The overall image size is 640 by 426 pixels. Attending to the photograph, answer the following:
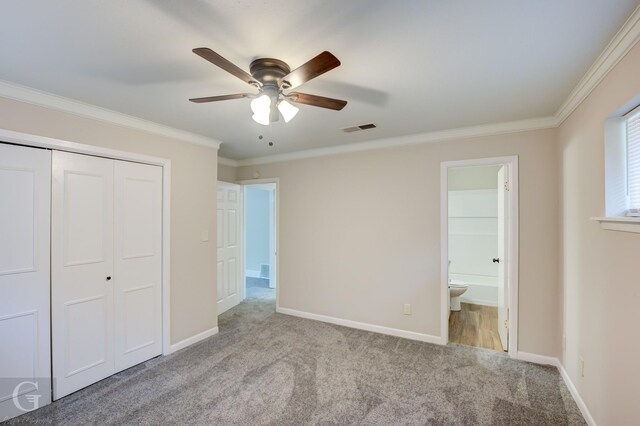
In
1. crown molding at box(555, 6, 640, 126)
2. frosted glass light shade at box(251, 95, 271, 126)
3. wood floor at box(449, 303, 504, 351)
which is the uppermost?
crown molding at box(555, 6, 640, 126)

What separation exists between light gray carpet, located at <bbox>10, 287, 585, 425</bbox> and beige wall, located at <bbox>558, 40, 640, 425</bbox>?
0.43m

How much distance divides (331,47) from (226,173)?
3.36 m

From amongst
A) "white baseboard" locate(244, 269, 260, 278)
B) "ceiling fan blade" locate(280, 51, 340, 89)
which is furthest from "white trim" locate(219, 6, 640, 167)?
"white baseboard" locate(244, 269, 260, 278)

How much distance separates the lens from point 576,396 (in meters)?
2.16

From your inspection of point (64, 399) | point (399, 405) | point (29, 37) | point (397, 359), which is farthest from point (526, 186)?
point (64, 399)

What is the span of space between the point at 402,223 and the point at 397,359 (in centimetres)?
147

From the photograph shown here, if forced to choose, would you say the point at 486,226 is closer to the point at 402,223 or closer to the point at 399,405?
the point at 402,223

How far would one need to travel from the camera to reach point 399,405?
2143mm

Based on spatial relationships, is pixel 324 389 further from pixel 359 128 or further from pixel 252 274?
pixel 252 274

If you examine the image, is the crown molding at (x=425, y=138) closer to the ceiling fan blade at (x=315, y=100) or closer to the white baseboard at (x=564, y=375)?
the ceiling fan blade at (x=315, y=100)

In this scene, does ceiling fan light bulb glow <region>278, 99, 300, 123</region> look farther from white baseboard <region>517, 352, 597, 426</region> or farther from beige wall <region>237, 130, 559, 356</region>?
white baseboard <region>517, 352, 597, 426</region>

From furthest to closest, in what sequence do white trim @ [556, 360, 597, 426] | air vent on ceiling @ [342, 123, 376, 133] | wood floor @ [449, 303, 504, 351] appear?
1. wood floor @ [449, 303, 504, 351]
2. air vent on ceiling @ [342, 123, 376, 133]
3. white trim @ [556, 360, 597, 426]

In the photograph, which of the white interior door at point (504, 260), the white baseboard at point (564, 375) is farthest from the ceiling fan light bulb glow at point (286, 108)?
the white baseboard at point (564, 375)

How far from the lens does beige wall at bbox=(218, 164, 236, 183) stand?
4399mm
